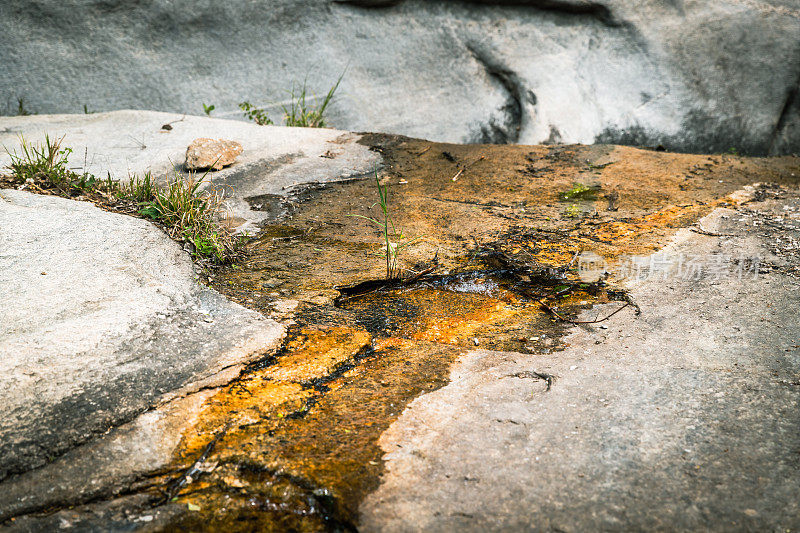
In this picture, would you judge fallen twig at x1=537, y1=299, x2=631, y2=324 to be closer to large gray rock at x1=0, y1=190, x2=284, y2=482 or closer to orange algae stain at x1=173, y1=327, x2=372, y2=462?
orange algae stain at x1=173, y1=327, x2=372, y2=462

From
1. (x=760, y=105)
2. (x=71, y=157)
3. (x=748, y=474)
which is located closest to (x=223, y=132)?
(x=71, y=157)

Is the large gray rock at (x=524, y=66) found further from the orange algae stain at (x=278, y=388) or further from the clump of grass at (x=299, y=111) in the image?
the orange algae stain at (x=278, y=388)

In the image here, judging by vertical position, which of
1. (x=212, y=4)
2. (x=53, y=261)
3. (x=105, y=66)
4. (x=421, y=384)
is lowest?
(x=421, y=384)

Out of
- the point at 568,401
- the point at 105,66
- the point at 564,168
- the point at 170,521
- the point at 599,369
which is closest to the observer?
the point at 170,521

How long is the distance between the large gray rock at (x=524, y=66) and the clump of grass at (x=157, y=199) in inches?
83.5

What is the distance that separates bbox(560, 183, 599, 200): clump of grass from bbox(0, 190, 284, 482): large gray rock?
2.17 meters

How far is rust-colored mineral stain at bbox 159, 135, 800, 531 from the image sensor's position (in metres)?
1.49

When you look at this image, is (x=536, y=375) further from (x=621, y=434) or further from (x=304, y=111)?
(x=304, y=111)

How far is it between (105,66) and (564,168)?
381cm

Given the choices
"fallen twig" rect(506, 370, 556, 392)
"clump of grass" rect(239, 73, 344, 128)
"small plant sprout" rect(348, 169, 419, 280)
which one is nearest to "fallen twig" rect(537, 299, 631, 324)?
"fallen twig" rect(506, 370, 556, 392)

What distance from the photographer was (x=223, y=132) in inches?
167

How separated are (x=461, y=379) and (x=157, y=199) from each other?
6.01 ft

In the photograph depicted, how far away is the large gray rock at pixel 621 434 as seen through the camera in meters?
1.36

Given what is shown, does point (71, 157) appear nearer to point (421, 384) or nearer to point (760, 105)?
point (421, 384)
